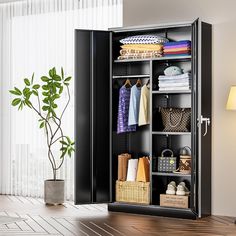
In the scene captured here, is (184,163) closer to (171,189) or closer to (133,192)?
(171,189)

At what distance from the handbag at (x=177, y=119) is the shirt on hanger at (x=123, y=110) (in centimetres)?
44

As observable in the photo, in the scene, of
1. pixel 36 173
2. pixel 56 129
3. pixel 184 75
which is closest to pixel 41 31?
pixel 56 129

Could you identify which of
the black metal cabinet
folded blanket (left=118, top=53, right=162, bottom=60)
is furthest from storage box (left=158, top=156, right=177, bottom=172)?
folded blanket (left=118, top=53, right=162, bottom=60)

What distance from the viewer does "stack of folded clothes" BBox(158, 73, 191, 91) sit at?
6.18m

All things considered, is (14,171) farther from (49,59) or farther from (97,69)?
(97,69)

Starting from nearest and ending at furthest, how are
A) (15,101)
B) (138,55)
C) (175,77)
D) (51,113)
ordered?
(175,77), (138,55), (15,101), (51,113)

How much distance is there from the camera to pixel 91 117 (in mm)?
6512

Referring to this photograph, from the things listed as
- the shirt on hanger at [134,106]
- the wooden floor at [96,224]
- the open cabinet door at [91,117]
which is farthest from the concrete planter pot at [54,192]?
the shirt on hanger at [134,106]

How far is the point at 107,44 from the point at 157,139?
1.20 metres

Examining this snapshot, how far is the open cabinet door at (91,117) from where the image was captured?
6488mm

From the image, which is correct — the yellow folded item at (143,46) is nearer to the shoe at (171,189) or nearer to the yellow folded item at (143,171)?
the yellow folded item at (143,171)

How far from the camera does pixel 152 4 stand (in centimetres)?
679

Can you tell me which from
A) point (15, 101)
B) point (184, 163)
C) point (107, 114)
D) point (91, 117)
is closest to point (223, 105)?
point (184, 163)

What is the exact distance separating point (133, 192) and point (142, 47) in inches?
62.2
